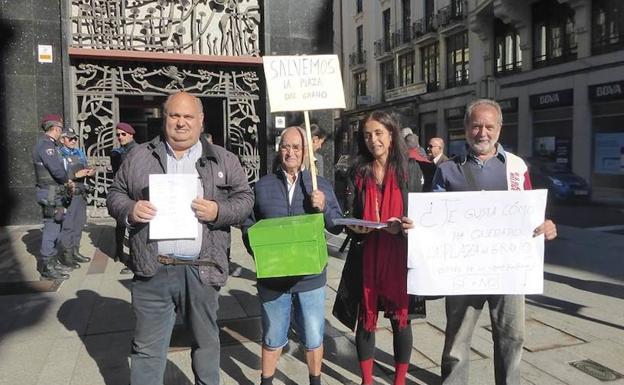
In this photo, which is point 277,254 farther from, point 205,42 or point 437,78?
point 437,78

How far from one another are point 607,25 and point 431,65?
527 inches

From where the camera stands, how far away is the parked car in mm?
16156

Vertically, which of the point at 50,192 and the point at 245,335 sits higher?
the point at 50,192

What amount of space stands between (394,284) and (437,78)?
100 ft

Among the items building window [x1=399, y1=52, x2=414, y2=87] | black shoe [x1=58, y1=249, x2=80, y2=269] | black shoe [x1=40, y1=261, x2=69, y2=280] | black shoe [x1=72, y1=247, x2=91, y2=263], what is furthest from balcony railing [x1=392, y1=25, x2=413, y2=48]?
black shoe [x1=40, y1=261, x2=69, y2=280]

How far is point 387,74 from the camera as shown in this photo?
38.7 meters

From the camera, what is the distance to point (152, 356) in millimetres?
2797

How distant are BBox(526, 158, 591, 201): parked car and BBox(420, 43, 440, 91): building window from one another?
1559 centimetres

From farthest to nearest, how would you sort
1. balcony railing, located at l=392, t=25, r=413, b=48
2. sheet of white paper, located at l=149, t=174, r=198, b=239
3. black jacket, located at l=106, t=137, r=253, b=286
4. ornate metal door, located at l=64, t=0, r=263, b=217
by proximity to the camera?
balcony railing, located at l=392, t=25, r=413, b=48 → ornate metal door, located at l=64, t=0, r=263, b=217 → black jacket, located at l=106, t=137, r=253, b=286 → sheet of white paper, located at l=149, t=174, r=198, b=239

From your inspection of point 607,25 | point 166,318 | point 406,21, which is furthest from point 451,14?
point 166,318

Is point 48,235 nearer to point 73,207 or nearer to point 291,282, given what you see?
point 73,207

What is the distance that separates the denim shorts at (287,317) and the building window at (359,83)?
1586 inches

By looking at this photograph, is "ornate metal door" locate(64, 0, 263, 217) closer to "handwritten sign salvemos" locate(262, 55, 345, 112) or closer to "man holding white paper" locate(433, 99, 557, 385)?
"handwritten sign salvemos" locate(262, 55, 345, 112)

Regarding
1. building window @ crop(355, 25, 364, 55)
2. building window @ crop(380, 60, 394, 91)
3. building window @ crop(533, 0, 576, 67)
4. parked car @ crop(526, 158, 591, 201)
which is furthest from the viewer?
building window @ crop(355, 25, 364, 55)
